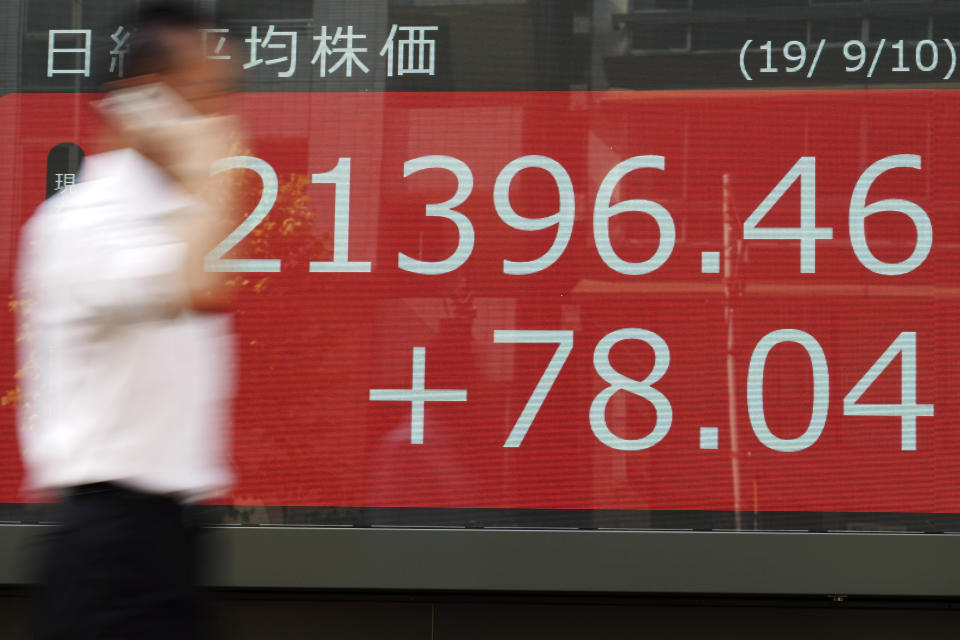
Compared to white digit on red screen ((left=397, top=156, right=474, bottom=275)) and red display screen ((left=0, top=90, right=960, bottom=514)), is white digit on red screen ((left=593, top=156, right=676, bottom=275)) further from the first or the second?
white digit on red screen ((left=397, top=156, right=474, bottom=275))

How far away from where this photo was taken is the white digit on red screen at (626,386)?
11.9ft

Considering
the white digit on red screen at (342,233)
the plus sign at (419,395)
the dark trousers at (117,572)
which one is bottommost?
the dark trousers at (117,572)

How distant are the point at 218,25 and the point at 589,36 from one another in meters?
1.24

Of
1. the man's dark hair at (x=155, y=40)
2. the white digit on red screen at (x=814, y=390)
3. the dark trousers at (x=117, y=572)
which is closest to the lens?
the dark trousers at (x=117, y=572)

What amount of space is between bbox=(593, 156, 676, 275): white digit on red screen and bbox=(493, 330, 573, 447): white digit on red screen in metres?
0.30

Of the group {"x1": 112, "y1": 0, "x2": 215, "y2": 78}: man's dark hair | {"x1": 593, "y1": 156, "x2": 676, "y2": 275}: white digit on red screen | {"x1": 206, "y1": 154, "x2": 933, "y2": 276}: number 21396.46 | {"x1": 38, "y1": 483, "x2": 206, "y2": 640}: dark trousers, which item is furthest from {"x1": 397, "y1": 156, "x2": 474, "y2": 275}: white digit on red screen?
{"x1": 38, "y1": 483, "x2": 206, "y2": 640}: dark trousers

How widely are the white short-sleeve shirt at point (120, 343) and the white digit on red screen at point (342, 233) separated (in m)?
1.91

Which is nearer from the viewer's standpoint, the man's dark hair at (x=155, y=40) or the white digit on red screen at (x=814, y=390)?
the man's dark hair at (x=155, y=40)

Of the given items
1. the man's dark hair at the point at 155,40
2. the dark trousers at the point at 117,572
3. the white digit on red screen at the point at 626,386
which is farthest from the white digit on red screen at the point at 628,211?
the dark trousers at the point at 117,572

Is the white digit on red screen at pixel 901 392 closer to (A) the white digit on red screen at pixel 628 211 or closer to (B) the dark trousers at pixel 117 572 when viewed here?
(A) the white digit on red screen at pixel 628 211

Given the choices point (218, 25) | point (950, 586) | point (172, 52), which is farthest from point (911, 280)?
point (172, 52)

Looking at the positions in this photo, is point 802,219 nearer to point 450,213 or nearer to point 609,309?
point 609,309

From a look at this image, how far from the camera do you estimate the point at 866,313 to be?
3609mm

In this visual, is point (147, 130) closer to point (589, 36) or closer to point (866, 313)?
point (589, 36)
